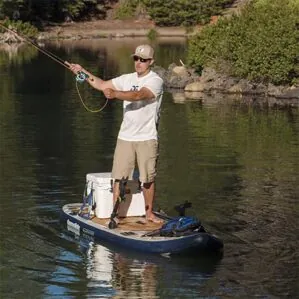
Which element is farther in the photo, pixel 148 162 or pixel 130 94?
pixel 148 162

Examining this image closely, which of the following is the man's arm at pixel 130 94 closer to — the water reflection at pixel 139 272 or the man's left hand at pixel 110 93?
the man's left hand at pixel 110 93

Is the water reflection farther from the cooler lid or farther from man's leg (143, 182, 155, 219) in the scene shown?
the cooler lid

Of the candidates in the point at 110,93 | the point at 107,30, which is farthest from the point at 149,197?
the point at 107,30

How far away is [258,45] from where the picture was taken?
3862 centimetres

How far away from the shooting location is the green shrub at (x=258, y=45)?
38156 millimetres

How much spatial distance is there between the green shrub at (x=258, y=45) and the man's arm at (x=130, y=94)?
26.7 metres

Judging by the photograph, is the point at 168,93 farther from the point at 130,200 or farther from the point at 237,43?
the point at 130,200

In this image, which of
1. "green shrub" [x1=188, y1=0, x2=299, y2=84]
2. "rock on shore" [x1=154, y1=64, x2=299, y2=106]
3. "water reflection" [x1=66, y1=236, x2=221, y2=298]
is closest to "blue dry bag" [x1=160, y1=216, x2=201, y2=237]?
"water reflection" [x1=66, y1=236, x2=221, y2=298]

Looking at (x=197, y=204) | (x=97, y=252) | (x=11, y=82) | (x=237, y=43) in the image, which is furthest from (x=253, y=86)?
(x=97, y=252)

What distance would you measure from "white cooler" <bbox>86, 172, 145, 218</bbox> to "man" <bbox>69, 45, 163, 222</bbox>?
314 millimetres

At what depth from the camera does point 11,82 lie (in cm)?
4169

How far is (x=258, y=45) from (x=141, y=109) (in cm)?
2749

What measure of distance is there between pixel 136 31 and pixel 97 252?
87.7m

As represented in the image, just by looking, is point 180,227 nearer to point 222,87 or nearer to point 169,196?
point 169,196
